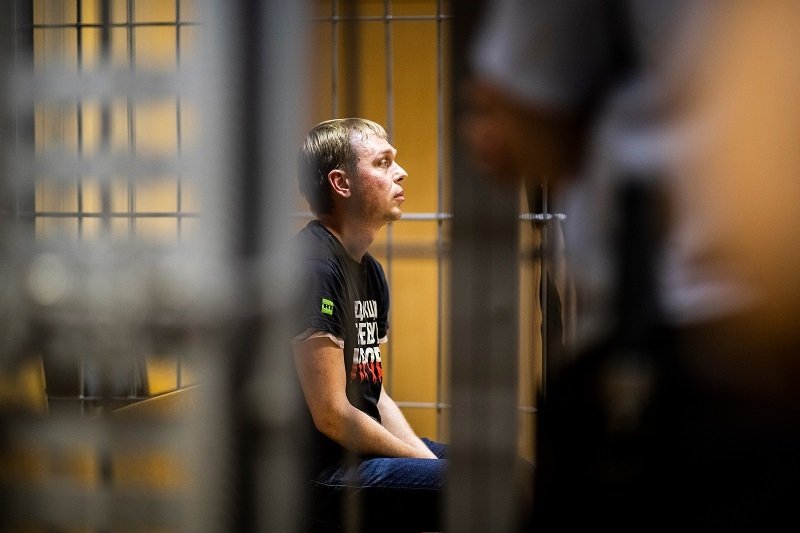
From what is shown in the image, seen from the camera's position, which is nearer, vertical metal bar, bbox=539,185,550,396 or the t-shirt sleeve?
vertical metal bar, bbox=539,185,550,396

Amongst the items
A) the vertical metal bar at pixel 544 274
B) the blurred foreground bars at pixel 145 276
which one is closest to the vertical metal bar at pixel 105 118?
the blurred foreground bars at pixel 145 276

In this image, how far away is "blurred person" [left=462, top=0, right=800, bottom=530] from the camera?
63 cm

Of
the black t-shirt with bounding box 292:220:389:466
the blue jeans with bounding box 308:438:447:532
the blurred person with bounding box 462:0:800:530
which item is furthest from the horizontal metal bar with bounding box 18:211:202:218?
the blue jeans with bounding box 308:438:447:532

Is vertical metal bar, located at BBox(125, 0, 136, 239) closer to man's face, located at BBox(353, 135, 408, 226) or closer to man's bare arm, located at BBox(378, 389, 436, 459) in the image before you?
man's face, located at BBox(353, 135, 408, 226)

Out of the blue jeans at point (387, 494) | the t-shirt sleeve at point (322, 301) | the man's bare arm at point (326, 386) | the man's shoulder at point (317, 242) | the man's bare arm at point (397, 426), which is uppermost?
the man's shoulder at point (317, 242)

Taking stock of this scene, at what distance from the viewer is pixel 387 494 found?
3.99 ft

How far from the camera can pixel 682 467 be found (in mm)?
639

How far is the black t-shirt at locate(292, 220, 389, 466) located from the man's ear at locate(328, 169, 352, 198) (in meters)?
0.09

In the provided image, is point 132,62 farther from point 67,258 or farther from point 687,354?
point 687,354

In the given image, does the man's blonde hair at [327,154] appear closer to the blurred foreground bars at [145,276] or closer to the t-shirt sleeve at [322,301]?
the t-shirt sleeve at [322,301]

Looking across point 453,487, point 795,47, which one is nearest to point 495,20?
point 795,47

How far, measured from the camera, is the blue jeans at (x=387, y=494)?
1.18m

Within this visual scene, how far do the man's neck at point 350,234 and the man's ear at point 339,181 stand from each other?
0.19 ft

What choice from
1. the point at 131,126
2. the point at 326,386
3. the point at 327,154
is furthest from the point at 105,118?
the point at 327,154
